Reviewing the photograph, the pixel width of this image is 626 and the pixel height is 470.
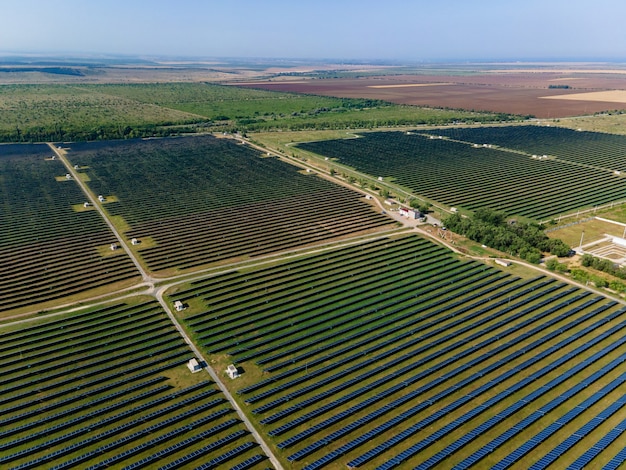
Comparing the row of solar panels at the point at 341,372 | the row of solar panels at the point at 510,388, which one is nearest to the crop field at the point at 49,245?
the row of solar panels at the point at 341,372

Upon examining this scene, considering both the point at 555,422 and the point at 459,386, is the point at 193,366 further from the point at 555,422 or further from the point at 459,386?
the point at 555,422

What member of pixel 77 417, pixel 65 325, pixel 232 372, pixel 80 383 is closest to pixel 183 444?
pixel 232 372

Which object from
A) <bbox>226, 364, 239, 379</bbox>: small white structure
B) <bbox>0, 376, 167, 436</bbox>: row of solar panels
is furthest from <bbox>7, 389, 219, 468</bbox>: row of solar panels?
<bbox>0, 376, 167, 436</bbox>: row of solar panels

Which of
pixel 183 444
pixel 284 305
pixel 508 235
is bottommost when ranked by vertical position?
pixel 183 444

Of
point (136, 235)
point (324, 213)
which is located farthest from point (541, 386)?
point (136, 235)

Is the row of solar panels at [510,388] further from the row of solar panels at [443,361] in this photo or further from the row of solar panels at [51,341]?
the row of solar panels at [51,341]

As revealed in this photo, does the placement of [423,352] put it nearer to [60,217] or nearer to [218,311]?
[218,311]
